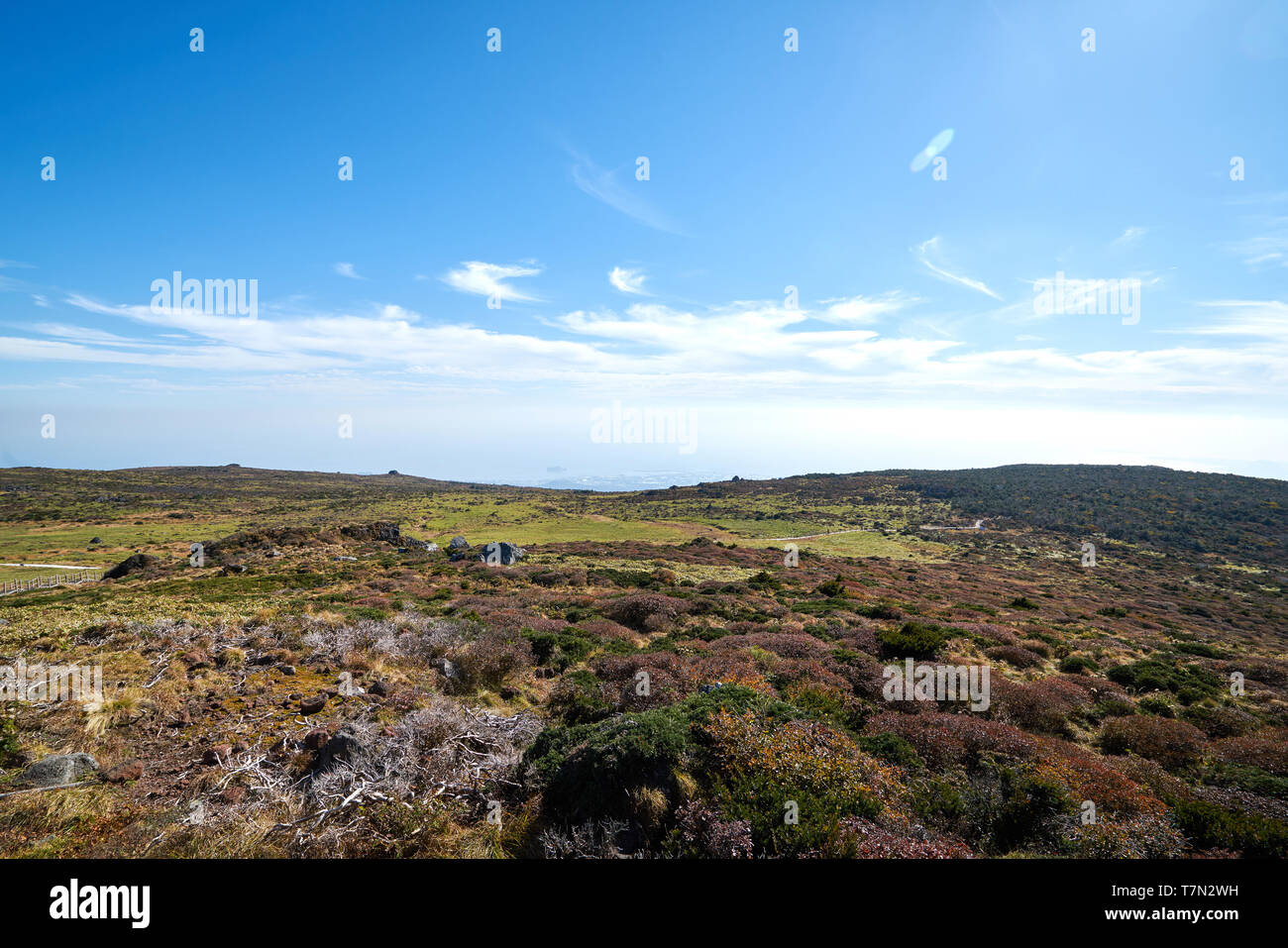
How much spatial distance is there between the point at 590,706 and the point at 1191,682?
55.9ft

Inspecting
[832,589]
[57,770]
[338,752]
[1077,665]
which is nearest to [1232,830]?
[1077,665]

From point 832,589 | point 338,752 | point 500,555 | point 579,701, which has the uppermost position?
point 338,752

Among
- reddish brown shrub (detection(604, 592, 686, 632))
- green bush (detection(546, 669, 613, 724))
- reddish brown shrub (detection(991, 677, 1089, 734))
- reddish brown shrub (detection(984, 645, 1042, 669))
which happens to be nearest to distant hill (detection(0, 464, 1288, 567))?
reddish brown shrub (detection(604, 592, 686, 632))

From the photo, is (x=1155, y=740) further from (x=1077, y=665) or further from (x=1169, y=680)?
(x=1077, y=665)

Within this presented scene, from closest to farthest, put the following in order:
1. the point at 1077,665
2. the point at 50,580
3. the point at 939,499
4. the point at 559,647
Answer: the point at 559,647 → the point at 1077,665 → the point at 50,580 → the point at 939,499

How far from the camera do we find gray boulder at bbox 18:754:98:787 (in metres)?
6.10

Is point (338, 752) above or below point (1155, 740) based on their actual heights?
above

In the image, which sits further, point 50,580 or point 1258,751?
point 50,580

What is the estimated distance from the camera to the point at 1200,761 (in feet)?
28.0

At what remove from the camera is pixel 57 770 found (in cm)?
625

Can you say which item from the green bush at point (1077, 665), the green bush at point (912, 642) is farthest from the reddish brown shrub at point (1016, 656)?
the green bush at point (912, 642)
